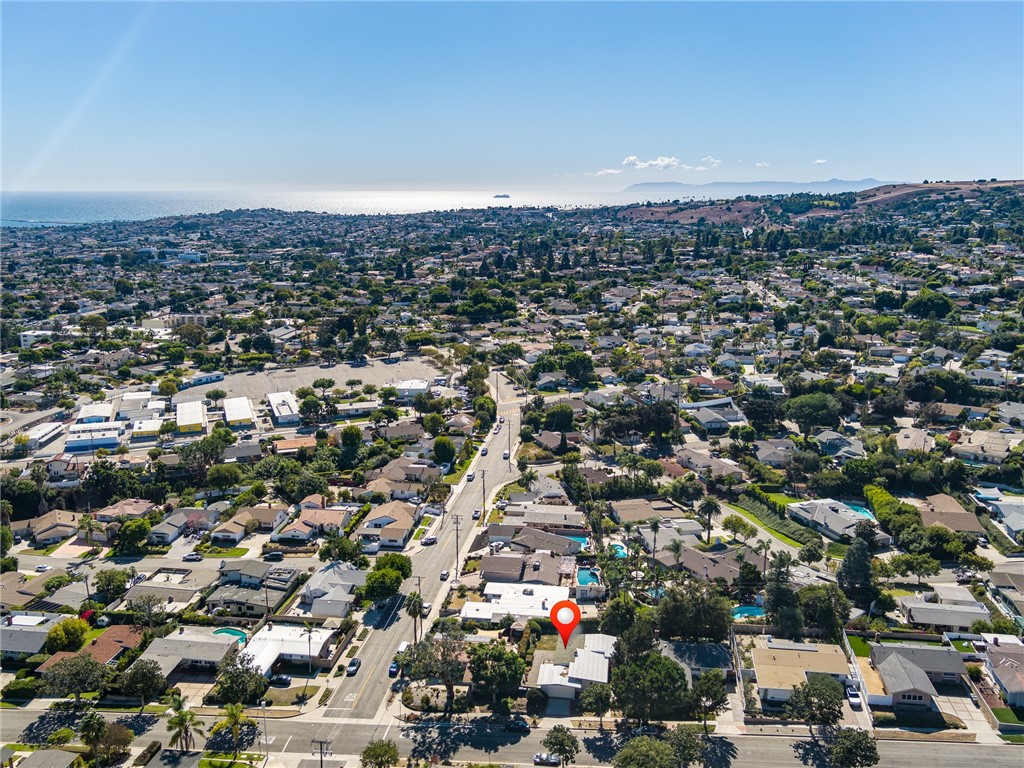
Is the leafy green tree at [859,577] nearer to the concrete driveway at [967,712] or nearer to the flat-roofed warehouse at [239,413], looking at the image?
the concrete driveway at [967,712]

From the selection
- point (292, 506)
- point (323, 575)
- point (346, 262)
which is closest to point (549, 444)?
point (292, 506)

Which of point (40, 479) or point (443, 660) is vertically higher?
point (40, 479)

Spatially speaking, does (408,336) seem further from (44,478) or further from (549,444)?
(44,478)

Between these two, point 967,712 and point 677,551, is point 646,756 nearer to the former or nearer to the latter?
point 677,551

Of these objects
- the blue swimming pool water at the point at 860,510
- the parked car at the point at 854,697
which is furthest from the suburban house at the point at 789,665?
the blue swimming pool water at the point at 860,510

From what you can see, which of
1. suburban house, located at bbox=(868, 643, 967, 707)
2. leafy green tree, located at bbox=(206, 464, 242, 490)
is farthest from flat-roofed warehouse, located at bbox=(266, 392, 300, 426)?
suburban house, located at bbox=(868, 643, 967, 707)

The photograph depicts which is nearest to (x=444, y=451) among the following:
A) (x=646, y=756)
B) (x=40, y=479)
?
(x=40, y=479)
